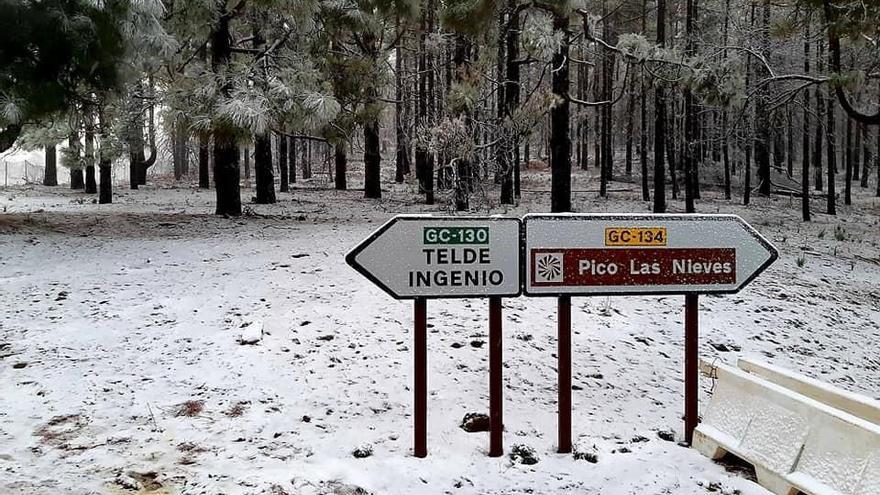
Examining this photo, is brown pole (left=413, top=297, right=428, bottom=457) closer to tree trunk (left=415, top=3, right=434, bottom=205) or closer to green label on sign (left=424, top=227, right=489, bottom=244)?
green label on sign (left=424, top=227, right=489, bottom=244)

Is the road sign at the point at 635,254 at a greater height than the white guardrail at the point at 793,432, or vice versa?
the road sign at the point at 635,254

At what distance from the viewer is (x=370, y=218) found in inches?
523

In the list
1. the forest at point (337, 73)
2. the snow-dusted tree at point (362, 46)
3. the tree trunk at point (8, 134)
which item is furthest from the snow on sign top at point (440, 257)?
the snow-dusted tree at point (362, 46)

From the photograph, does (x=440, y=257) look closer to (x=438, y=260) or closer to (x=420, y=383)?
(x=438, y=260)

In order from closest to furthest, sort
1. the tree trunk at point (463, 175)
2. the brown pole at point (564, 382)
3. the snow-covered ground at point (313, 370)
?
the snow-covered ground at point (313, 370), the brown pole at point (564, 382), the tree trunk at point (463, 175)

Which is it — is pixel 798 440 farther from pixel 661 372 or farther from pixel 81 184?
pixel 81 184

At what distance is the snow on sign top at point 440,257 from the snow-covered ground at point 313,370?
0.97 m

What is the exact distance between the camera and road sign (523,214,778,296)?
3.51 metres

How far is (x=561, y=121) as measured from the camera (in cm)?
1112

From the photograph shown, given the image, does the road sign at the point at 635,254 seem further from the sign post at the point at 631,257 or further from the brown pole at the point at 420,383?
the brown pole at the point at 420,383

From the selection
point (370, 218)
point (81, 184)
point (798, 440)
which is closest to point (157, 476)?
point (798, 440)

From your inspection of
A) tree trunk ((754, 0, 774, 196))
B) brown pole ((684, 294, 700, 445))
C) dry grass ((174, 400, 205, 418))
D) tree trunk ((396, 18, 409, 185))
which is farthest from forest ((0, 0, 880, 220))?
brown pole ((684, 294, 700, 445))

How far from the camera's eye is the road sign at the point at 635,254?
3.51m

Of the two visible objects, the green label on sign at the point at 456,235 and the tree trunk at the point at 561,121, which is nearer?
the green label on sign at the point at 456,235
